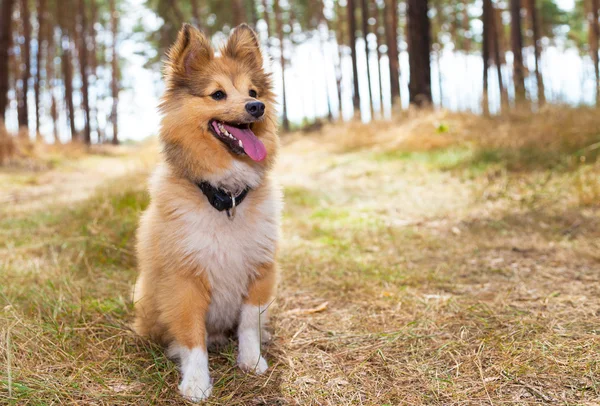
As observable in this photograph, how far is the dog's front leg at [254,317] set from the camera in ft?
8.70

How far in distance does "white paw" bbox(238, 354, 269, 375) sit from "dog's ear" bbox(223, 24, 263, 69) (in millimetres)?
1832

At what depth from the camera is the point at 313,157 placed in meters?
12.7

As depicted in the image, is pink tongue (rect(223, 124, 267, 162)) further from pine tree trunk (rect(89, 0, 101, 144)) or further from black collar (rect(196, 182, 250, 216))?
pine tree trunk (rect(89, 0, 101, 144))

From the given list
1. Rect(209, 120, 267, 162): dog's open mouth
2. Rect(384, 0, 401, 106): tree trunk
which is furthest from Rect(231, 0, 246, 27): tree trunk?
Rect(209, 120, 267, 162): dog's open mouth

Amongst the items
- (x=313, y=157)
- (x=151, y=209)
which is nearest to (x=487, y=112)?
(x=313, y=157)

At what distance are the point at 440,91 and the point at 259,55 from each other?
31631mm

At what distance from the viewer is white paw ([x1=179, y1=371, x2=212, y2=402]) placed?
7.71 ft

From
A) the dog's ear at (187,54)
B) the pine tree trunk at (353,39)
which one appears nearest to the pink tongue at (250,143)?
the dog's ear at (187,54)

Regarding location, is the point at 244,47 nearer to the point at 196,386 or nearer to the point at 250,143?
the point at 250,143

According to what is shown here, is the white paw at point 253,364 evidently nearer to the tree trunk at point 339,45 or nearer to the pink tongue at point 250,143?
the pink tongue at point 250,143

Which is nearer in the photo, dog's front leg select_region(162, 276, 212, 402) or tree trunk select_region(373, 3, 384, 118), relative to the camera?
dog's front leg select_region(162, 276, 212, 402)

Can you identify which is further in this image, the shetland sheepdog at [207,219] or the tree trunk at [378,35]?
the tree trunk at [378,35]

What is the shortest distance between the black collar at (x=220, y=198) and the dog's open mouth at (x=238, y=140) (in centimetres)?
24

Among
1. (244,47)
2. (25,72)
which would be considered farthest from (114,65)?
(244,47)
